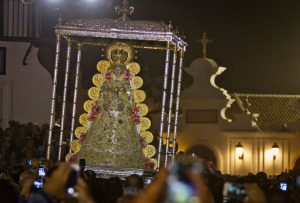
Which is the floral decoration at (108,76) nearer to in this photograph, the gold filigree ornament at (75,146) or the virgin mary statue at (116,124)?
the virgin mary statue at (116,124)

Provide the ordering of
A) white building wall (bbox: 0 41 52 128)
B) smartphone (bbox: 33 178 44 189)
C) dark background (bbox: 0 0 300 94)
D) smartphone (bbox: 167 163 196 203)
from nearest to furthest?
smartphone (bbox: 167 163 196 203) < smartphone (bbox: 33 178 44 189) < white building wall (bbox: 0 41 52 128) < dark background (bbox: 0 0 300 94)

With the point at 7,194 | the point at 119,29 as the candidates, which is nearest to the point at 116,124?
the point at 119,29

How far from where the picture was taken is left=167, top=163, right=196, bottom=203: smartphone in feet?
19.7

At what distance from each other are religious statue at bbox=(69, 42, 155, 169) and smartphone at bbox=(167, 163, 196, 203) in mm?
13251

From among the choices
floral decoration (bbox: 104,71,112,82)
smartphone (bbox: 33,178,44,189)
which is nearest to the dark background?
floral decoration (bbox: 104,71,112,82)

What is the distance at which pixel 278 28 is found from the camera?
120ft

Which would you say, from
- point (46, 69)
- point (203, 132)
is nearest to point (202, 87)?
point (203, 132)

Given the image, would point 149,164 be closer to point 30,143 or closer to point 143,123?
point 143,123

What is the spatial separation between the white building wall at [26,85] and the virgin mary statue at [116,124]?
25.4 ft

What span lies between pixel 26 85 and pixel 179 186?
21.9 m

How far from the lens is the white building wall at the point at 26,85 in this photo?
2727cm

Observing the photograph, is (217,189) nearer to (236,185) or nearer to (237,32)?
(236,185)

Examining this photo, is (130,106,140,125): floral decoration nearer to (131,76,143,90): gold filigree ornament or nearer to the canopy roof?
(131,76,143,90): gold filigree ornament

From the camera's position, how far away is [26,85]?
2755cm
